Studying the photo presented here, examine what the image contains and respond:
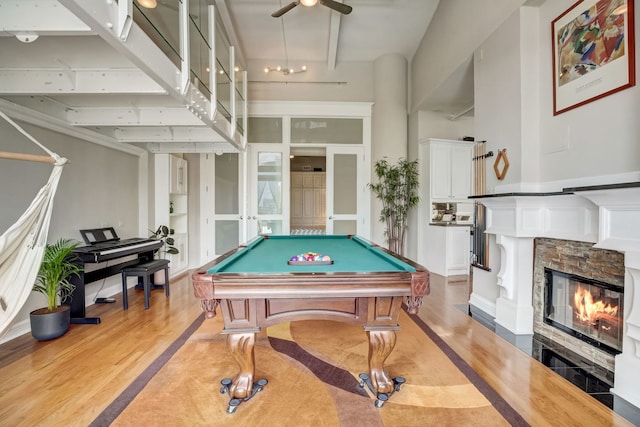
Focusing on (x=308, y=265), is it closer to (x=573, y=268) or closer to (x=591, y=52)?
(x=573, y=268)

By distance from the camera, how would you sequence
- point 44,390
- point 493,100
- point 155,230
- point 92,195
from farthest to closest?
point 155,230
point 92,195
point 493,100
point 44,390

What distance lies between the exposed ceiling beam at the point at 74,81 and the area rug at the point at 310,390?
2.06 m

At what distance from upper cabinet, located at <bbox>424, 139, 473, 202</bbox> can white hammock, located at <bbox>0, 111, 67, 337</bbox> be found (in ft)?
16.2

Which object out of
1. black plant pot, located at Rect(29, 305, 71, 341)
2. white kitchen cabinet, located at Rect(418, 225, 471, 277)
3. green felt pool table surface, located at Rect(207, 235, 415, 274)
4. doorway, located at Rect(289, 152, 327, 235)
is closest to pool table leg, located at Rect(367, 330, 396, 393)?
green felt pool table surface, located at Rect(207, 235, 415, 274)

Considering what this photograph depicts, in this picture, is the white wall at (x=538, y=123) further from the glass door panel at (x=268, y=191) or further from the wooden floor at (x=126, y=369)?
the glass door panel at (x=268, y=191)

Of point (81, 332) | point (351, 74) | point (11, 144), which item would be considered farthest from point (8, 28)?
point (351, 74)

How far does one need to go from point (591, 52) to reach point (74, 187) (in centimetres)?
489

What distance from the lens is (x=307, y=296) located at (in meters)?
1.59

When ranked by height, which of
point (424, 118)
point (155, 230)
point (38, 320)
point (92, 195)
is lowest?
point (38, 320)

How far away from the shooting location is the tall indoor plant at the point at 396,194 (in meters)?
5.48

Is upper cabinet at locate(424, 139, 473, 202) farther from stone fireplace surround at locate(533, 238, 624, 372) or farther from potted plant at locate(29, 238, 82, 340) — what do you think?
potted plant at locate(29, 238, 82, 340)

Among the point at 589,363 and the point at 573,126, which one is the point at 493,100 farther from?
the point at 589,363

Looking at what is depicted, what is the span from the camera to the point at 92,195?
3.67m

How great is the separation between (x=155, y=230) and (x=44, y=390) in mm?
2980
